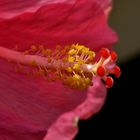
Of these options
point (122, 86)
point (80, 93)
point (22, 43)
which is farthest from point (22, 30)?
point (122, 86)

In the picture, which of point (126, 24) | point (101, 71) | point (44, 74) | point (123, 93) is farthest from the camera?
point (123, 93)

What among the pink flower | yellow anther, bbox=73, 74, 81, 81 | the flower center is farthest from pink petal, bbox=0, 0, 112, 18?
yellow anther, bbox=73, 74, 81, 81

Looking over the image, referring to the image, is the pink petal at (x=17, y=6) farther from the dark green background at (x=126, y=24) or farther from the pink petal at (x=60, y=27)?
the dark green background at (x=126, y=24)

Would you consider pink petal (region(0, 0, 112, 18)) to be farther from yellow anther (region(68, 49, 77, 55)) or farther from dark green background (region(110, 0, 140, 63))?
dark green background (region(110, 0, 140, 63))

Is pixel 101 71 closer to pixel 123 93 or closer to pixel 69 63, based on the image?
pixel 69 63

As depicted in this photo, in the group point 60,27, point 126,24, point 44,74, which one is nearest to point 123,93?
point 126,24

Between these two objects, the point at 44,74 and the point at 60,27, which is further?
the point at 60,27

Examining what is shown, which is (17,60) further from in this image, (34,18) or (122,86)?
(122,86)
